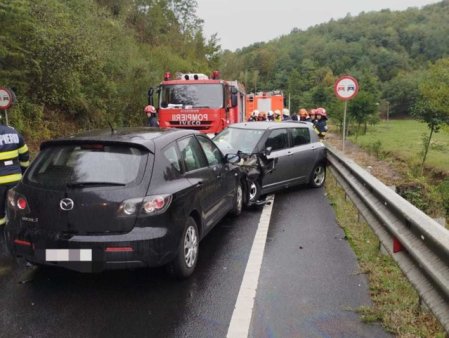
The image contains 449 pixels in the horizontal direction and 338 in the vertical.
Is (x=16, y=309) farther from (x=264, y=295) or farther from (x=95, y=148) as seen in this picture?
(x=264, y=295)

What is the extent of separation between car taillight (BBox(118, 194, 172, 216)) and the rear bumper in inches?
6.2

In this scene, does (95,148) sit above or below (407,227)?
above

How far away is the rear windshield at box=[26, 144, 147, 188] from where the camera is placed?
4242mm

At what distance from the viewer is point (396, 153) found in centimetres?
2200

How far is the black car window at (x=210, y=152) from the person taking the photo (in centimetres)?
595

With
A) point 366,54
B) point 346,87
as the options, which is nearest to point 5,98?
point 346,87

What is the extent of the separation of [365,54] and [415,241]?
115 metres

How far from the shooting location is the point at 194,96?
14.5 m

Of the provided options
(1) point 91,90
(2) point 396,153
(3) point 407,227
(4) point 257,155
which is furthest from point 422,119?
(3) point 407,227

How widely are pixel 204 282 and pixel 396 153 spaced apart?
19.4 metres

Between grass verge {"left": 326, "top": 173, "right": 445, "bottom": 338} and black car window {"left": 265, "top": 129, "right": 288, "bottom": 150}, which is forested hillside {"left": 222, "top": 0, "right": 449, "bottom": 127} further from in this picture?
grass verge {"left": 326, "top": 173, "right": 445, "bottom": 338}

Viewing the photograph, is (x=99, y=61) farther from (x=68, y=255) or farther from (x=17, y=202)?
(x=68, y=255)

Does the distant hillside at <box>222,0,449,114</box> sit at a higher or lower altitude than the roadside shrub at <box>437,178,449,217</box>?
higher

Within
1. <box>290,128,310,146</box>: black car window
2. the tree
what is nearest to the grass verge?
<box>290,128,310,146</box>: black car window
